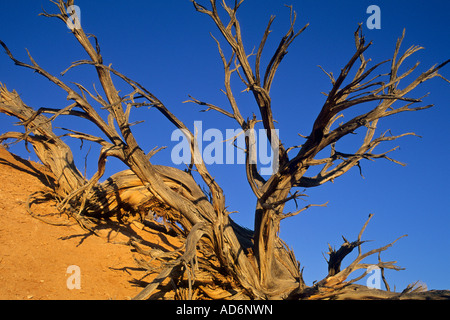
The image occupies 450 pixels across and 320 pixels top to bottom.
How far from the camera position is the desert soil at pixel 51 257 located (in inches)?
227

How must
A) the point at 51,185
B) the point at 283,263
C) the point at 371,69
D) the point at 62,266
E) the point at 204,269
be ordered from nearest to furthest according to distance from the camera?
the point at 371,69 → the point at 62,266 → the point at 204,269 → the point at 283,263 → the point at 51,185

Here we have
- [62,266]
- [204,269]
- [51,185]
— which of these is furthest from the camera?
[51,185]

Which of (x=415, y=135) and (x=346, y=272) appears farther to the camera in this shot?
(x=415, y=135)

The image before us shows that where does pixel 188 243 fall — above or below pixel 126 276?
above

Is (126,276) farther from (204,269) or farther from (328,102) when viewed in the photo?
(328,102)

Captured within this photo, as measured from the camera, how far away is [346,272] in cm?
676

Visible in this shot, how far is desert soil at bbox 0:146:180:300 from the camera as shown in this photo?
576 cm

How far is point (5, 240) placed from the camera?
661 cm

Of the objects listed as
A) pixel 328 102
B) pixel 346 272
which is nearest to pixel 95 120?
pixel 328 102

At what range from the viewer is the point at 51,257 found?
259 inches

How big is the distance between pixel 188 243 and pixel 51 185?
15.3 feet
